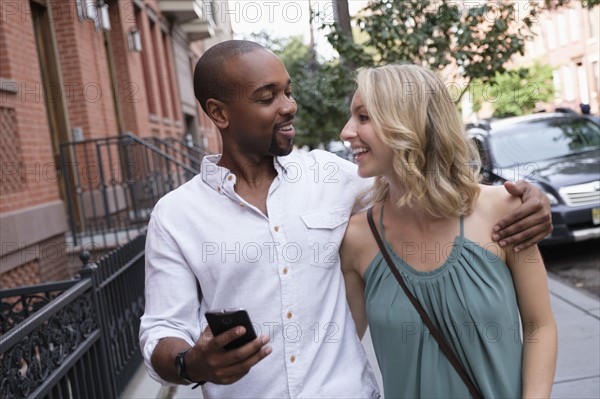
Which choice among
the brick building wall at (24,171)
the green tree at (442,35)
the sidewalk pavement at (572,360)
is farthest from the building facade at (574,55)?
the brick building wall at (24,171)

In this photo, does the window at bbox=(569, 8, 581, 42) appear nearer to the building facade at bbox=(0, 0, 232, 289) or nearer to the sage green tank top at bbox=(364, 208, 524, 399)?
the building facade at bbox=(0, 0, 232, 289)

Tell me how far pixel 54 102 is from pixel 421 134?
8.56 m

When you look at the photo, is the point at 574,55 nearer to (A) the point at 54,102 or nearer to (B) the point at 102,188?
(A) the point at 54,102

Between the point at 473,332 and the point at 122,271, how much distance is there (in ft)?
13.4

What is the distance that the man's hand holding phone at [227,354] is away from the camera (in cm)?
167

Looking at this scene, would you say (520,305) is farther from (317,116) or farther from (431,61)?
(317,116)

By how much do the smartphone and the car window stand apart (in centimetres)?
831

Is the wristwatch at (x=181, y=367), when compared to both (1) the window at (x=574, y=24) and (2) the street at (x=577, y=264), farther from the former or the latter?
(1) the window at (x=574, y=24)

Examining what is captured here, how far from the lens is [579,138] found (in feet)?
32.2

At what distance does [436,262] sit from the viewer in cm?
221

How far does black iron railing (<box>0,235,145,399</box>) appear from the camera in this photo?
3.35 meters

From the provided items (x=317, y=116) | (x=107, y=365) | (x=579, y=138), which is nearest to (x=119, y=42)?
(x=317, y=116)

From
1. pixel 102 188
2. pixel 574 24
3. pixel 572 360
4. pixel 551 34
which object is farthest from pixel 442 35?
pixel 551 34

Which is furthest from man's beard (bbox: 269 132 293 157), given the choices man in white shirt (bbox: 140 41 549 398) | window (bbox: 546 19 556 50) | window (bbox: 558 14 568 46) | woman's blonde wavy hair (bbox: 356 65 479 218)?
window (bbox: 546 19 556 50)
